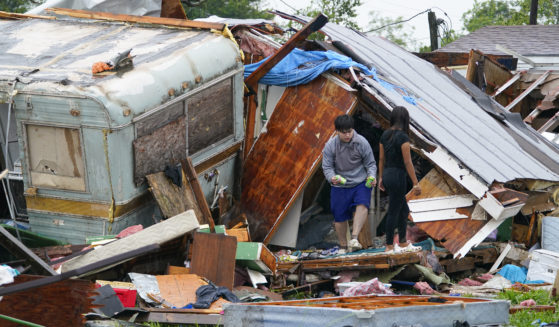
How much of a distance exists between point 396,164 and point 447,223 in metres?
1.31

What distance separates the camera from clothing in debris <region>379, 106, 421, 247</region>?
858 centimetres

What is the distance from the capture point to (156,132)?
8.67 m

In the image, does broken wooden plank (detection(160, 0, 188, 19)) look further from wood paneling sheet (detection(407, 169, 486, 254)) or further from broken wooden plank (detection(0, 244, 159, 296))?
broken wooden plank (detection(0, 244, 159, 296))

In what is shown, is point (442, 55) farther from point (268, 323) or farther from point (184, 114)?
point (268, 323)

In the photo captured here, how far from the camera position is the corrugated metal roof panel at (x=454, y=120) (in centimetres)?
996

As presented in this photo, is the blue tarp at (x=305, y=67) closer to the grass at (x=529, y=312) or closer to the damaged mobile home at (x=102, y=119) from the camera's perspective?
the damaged mobile home at (x=102, y=119)

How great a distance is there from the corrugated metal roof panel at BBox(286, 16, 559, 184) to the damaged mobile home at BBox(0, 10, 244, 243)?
8.09 feet

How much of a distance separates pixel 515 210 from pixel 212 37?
14.2 feet

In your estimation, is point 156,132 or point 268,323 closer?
point 268,323

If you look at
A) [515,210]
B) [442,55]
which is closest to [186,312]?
[515,210]

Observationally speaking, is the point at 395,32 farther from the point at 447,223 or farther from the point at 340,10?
the point at 447,223

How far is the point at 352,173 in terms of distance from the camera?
902cm

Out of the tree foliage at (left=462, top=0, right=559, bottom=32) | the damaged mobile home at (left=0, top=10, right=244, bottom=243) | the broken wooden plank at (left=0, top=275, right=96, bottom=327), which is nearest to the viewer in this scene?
the broken wooden plank at (left=0, top=275, right=96, bottom=327)

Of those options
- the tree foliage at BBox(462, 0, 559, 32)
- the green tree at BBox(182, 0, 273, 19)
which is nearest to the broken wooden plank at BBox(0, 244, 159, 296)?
the green tree at BBox(182, 0, 273, 19)
